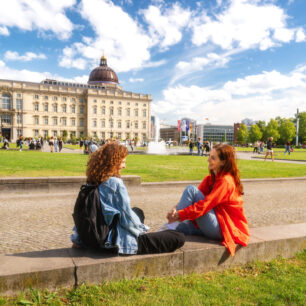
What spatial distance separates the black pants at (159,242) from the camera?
8.87ft

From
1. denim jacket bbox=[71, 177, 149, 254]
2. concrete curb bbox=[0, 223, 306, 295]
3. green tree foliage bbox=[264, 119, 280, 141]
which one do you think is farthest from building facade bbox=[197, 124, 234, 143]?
denim jacket bbox=[71, 177, 149, 254]

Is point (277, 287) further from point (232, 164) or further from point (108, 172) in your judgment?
point (108, 172)

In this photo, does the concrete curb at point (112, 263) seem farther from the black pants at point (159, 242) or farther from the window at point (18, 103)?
the window at point (18, 103)

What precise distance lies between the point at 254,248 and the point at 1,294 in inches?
103

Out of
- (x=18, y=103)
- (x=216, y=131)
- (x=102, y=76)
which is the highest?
(x=102, y=76)

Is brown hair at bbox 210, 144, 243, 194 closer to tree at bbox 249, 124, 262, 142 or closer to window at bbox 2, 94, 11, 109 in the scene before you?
tree at bbox 249, 124, 262, 142

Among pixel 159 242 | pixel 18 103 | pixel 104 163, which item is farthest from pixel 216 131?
pixel 104 163

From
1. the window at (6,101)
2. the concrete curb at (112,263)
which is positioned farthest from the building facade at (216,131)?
the concrete curb at (112,263)

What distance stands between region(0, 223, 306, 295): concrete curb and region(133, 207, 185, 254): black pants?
0.20ft

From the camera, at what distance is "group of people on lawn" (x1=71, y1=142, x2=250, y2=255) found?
2564 millimetres

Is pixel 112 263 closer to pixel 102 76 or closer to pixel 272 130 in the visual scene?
pixel 272 130

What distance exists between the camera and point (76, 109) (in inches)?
3514

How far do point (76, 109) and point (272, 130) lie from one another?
6062 cm

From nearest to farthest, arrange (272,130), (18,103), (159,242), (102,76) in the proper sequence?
(159,242), (272,130), (18,103), (102,76)
